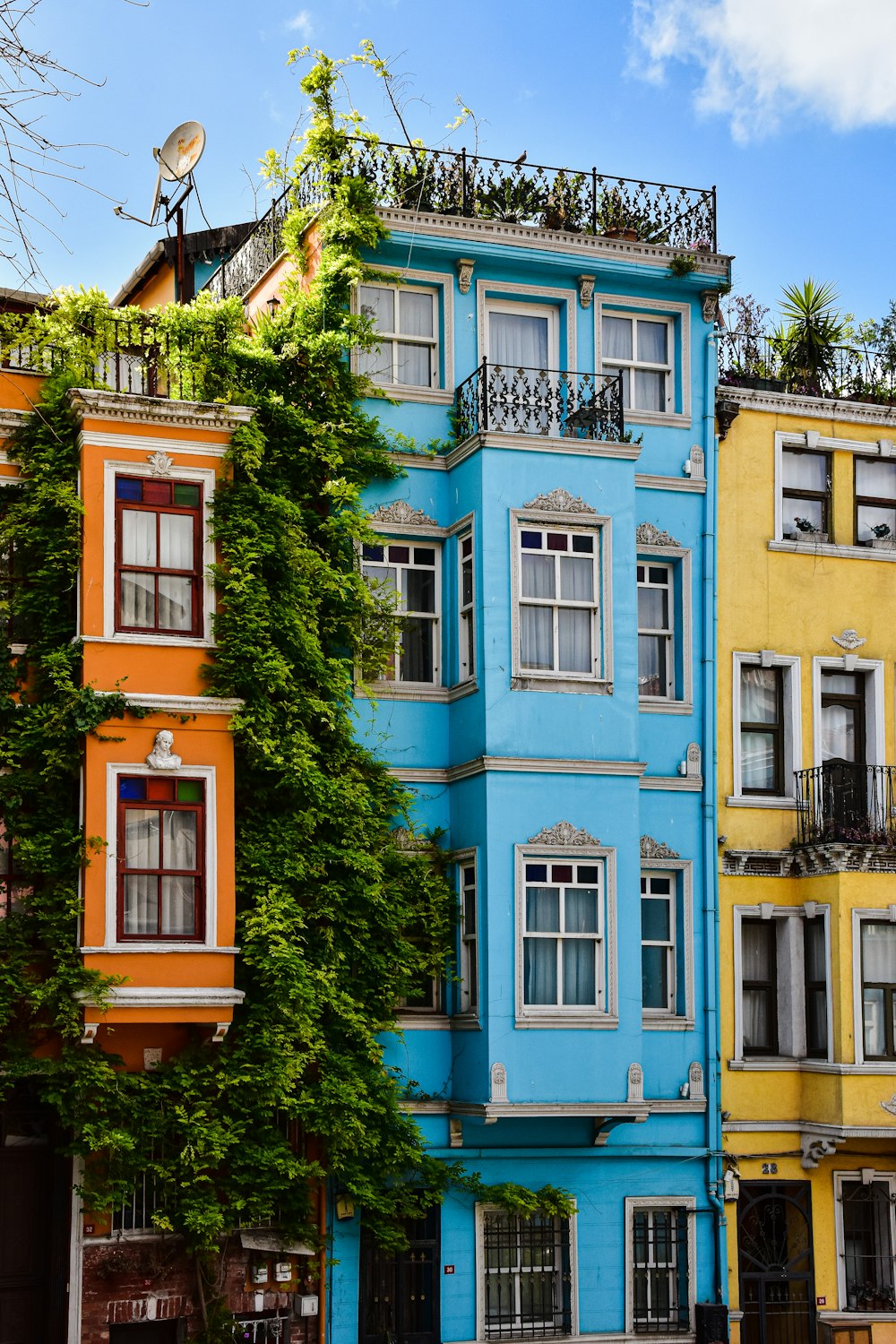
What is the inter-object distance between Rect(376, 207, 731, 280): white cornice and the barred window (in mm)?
11781

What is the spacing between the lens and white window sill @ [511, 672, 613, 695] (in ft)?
69.6

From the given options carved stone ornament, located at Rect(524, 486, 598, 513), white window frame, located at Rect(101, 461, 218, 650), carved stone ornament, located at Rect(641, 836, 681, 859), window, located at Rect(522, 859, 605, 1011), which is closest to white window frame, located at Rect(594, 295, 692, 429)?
carved stone ornament, located at Rect(524, 486, 598, 513)

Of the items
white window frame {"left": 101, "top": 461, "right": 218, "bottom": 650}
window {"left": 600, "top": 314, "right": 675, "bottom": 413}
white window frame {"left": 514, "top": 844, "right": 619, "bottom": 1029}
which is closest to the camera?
white window frame {"left": 101, "top": 461, "right": 218, "bottom": 650}

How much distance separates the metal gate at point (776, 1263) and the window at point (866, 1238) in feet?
1.61

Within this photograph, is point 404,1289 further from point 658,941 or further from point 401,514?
point 401,514

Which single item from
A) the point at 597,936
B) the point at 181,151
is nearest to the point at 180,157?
the point at 181,151

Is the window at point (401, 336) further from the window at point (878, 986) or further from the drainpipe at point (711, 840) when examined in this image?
the window at point (878, 986)

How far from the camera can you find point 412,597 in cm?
2223

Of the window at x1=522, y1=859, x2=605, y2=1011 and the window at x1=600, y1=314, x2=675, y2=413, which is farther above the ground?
the window at x1=600, y1=314, x2=675, y2=413

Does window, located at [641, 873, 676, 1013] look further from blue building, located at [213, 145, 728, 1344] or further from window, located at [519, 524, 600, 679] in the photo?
window, located at [519, 524, 600, 679]

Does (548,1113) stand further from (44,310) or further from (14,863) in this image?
(44,310)

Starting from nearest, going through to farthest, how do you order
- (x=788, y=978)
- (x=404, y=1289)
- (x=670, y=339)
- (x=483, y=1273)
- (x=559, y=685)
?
1. (x=404, y=1289)
2. (x=483, y=1273)
3. (x=559, y=685)
4. (x=788, y=978)
5. (x=670, y=339)

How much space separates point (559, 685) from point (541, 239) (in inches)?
225

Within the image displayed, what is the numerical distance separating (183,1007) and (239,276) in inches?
437
